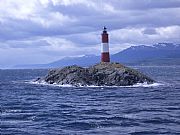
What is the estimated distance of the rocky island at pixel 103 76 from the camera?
87.8m

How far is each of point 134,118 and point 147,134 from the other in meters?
7.35

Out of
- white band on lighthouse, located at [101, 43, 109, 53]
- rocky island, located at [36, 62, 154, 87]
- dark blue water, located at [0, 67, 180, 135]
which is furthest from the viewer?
white band on lighthouse, located at [101, 43, 109, 53]

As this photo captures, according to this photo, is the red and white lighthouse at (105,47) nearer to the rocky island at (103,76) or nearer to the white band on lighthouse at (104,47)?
the white band on lighthouse at (104,47)

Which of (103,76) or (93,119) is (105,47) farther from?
(93,119)

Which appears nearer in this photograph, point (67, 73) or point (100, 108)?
point (100, 108)

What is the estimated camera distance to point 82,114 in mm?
43656

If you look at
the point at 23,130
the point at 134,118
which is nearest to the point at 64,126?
the point at 23,130

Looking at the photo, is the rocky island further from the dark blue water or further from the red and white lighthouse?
the dark blue water

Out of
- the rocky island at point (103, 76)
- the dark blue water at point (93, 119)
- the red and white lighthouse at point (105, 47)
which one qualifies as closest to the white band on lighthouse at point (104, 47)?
the red and white lighthouse at point (105, 47)

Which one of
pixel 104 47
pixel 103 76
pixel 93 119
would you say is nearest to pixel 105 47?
pixel 104 47

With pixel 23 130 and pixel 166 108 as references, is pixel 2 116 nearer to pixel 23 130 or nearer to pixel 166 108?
pixel 23 130

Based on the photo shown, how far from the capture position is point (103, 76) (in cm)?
8962

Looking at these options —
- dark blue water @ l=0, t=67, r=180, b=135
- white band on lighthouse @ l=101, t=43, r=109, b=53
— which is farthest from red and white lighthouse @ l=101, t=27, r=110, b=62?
dark blue water @ l=0, t=67, r=180, b=135

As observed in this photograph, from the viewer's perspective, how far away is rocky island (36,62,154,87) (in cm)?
8775
